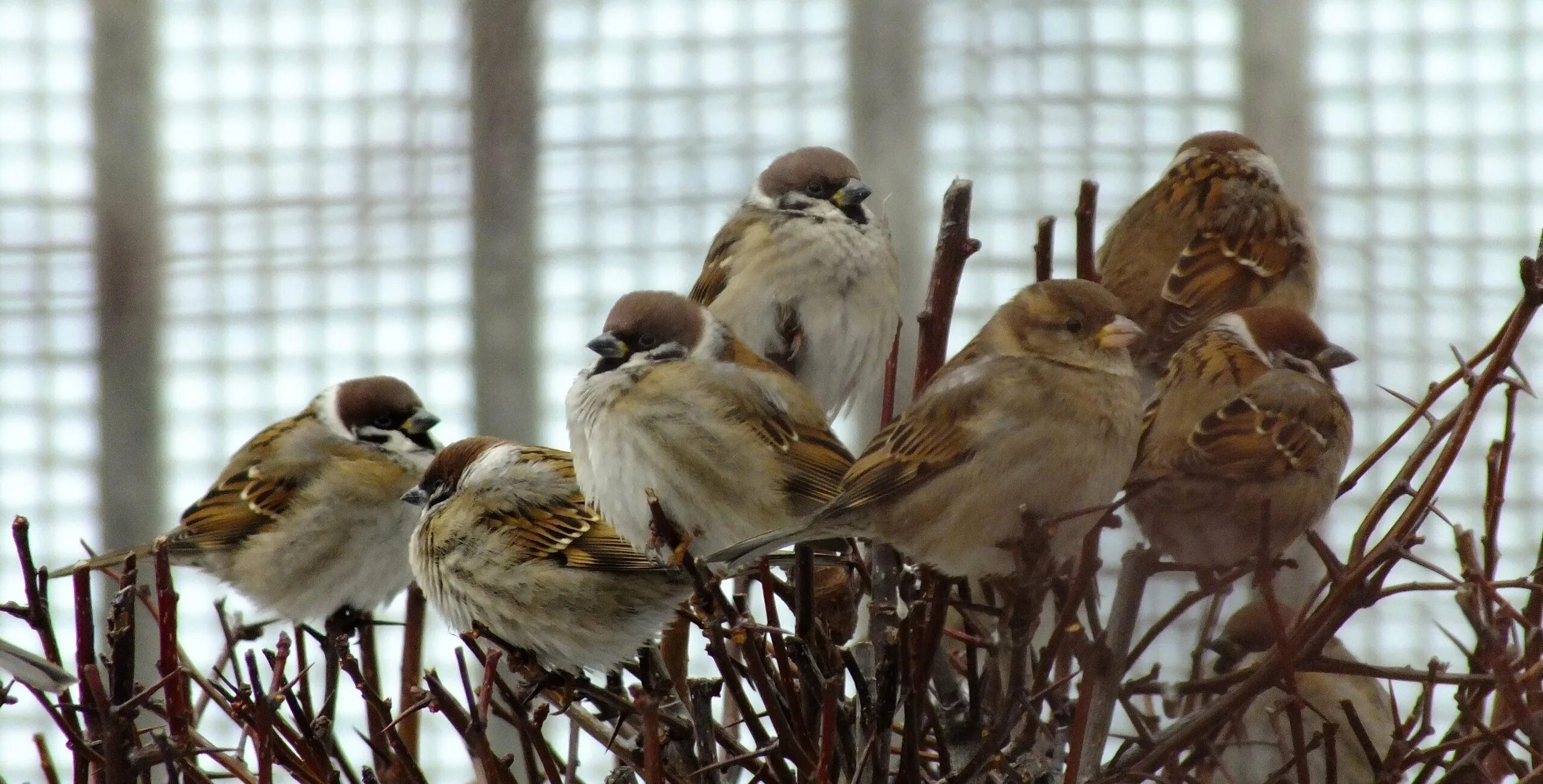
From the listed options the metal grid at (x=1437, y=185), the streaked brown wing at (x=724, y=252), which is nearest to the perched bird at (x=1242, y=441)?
the streaked brown wing at (x=724, y=252)

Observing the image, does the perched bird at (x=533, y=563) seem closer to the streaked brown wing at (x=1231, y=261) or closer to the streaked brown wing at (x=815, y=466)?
the streaked brown wing at (x=815, y=466)

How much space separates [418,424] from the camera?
2.31 metres

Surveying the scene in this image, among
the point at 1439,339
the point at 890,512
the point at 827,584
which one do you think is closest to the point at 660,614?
the point at 827,584

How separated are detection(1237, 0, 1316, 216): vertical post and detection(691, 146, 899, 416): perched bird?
96 centimetres

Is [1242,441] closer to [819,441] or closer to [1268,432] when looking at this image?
[1268,432]

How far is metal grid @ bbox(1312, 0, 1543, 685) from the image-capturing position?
260 cm

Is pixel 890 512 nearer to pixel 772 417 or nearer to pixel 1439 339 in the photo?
pixel 772 417

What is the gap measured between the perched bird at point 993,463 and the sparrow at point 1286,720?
0.58 feet

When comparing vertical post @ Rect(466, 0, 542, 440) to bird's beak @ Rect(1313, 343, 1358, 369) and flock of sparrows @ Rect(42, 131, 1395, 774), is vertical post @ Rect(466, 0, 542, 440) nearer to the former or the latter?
flock of sparrows @ Rect(42, 131, 1395, 774)

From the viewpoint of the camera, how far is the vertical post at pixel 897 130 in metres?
2.79

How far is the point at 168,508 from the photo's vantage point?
9.68 ft

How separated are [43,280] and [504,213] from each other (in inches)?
34.0

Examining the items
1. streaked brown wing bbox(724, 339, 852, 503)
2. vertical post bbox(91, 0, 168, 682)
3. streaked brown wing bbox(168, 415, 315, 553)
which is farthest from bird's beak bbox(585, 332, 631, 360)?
vertical post bbox(91, 0, 168, 682)

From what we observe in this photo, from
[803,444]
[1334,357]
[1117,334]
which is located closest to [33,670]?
[803,444]
